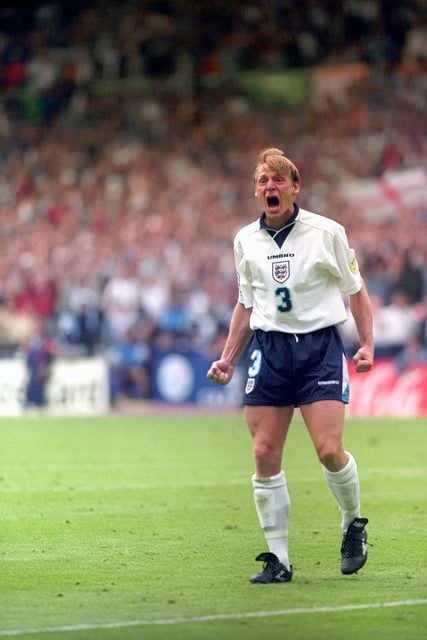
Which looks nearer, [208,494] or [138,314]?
[208,494]

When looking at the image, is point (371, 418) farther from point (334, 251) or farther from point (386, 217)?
point (334, 251)

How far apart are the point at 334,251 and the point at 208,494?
17.1 feet

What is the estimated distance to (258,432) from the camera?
7625mm

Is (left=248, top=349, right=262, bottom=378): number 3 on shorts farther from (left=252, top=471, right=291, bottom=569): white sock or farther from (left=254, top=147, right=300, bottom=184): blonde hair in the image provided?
(left=254, top=147, right=300, bottom=184): blonde hair

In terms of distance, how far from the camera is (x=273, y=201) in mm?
7598

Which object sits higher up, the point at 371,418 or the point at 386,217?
the point at 386,217

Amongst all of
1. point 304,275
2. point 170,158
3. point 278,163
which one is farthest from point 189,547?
point 170,158

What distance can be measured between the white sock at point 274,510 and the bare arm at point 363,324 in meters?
0.76

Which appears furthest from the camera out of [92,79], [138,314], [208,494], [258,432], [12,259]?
[92,79]

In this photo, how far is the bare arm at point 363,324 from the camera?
25.0 feet

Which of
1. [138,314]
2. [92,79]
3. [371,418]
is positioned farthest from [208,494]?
[92,79]

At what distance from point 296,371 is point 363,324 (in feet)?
1.52

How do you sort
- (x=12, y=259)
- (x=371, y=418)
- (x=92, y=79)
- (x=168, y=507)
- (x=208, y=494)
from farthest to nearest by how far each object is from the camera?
(x=92, y=79)
(x=12, y=259)
(x=371, y=418)
(x=208, y=494)
(x=168, y=507)

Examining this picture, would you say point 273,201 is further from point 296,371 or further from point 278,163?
point 296,371
